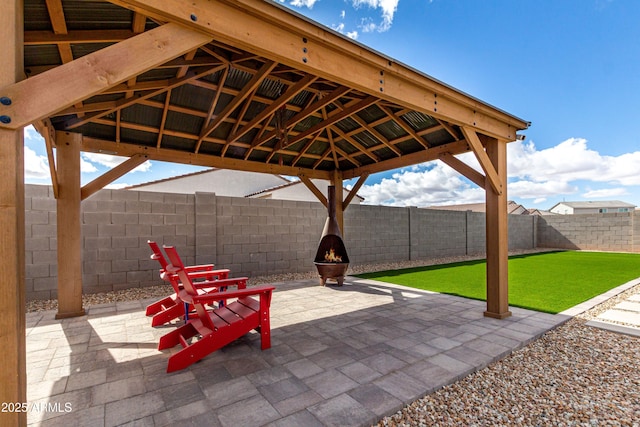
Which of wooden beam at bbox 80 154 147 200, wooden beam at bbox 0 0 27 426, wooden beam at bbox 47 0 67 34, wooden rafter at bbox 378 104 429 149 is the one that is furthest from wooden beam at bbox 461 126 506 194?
wooden beam at bbox 80 154 147 200

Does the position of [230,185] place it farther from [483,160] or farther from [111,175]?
[483,160]

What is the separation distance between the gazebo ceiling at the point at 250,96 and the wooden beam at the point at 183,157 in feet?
0.06

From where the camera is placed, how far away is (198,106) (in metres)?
4.26

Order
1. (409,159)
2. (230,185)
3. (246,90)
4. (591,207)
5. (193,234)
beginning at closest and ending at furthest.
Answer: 1. (246,90)
2. (409,159)
3. (193,234)
4. (230,185)
5. (591,207)

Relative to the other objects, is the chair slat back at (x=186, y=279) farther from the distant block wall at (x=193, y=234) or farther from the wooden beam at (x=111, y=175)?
the distant block wall at (x=193, y=234)

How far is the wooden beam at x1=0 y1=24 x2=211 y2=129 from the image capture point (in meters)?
1.28

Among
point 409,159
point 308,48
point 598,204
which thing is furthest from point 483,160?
point 598,204

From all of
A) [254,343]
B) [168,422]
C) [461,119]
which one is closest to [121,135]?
[254,343]

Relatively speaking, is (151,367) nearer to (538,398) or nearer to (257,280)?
(538,398)

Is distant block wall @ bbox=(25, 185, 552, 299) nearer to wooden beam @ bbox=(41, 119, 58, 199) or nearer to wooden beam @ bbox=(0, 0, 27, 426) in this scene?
wooden beam @ bbox=(41, 119, 58, 199)

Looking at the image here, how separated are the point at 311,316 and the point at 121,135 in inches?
156

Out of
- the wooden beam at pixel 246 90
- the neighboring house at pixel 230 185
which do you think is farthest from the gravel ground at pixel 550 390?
the neighboring house at pixel 230 185

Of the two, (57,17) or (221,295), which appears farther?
(221,295)

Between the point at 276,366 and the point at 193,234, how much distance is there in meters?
4.10
